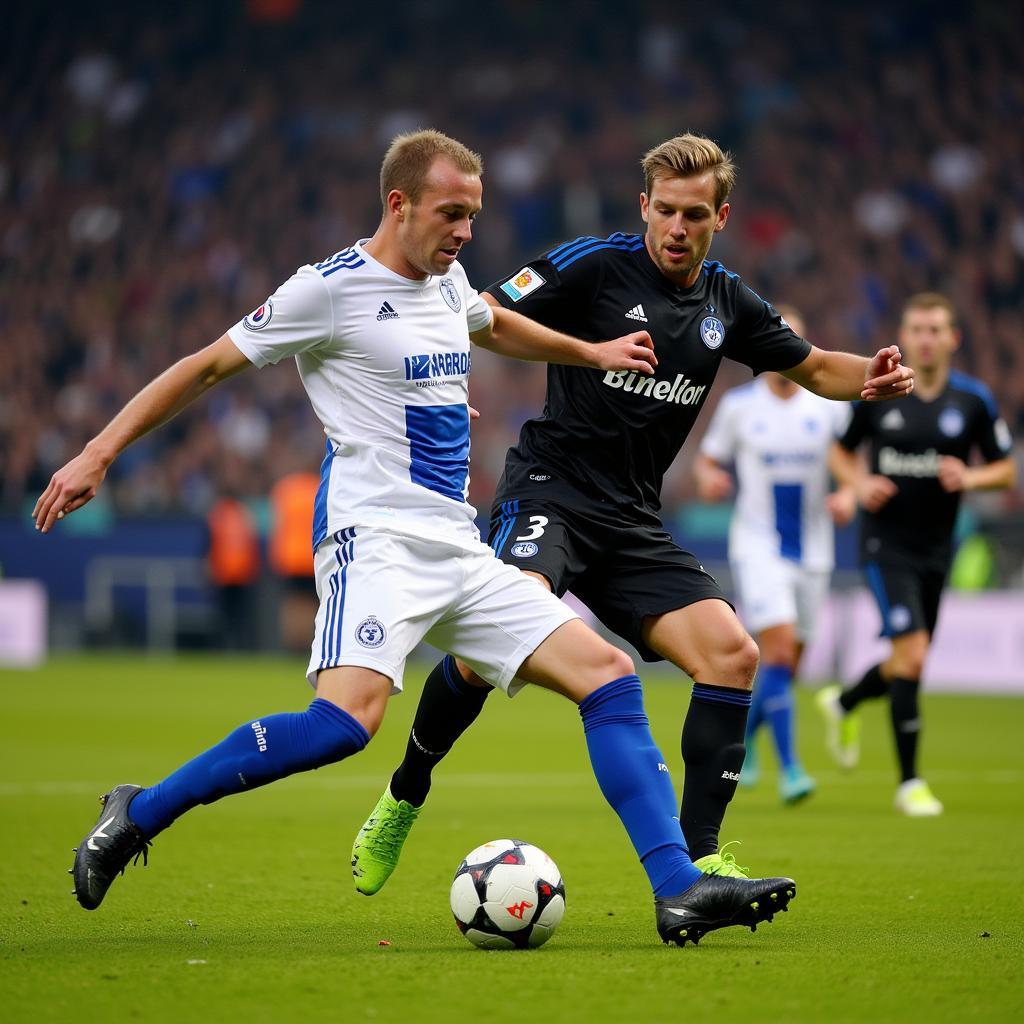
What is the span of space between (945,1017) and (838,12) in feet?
80.2

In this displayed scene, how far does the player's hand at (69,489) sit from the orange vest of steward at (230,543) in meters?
16.2

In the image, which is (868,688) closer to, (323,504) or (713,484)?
(713,484)

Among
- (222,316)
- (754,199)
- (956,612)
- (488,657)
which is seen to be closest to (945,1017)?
(488,657)

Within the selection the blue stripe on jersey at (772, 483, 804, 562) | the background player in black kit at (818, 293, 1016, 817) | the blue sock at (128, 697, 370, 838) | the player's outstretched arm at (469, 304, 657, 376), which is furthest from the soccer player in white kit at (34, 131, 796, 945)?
the blue stripe on jersey at (772, 483, 804, 562)

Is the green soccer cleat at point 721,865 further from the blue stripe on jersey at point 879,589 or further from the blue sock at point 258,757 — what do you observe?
the blue stripe on jersey at point 879,589

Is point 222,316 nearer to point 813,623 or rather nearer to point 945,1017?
point 813,623

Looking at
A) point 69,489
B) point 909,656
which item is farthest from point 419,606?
point 909,656

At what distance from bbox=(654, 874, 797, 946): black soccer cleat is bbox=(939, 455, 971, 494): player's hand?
14.2 feet

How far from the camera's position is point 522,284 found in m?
5.79

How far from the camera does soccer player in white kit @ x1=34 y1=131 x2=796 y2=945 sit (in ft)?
15.7

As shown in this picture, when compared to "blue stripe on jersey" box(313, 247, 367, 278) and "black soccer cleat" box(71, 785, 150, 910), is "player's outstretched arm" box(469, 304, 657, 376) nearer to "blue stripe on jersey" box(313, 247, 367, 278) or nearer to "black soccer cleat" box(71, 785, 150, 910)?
"blue stripe on jersey" box(313, 247, 367, 278)

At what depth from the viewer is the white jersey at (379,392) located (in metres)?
4.95

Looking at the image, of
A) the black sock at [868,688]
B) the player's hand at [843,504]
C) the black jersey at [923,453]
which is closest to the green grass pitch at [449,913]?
the black sock at [868,688]

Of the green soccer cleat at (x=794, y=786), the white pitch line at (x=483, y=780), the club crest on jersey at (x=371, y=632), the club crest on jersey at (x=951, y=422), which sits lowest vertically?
the white pitch line at (x=483, y=780)
